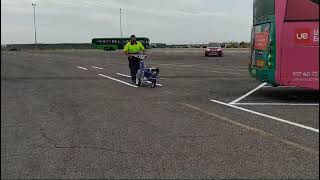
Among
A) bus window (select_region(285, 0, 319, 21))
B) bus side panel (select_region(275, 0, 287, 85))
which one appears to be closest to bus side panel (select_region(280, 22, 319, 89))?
bus window (select_region(285, 0, 319, 21))

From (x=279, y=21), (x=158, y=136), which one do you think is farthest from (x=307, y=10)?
(x=279, y=21)

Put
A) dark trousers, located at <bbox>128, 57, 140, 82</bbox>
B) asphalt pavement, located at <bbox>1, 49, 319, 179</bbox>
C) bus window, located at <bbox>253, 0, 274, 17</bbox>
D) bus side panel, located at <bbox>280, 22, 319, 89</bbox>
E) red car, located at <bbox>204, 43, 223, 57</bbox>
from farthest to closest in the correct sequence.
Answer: red car, located at <bbox>204, 43, 223, 57</bbox> → dark trousers, located at <bbox>128, 57, 140, 82</bbox> → bus window, located at <bbox>253, 0, 274, 17</bbox> → asphalt pavement, located at <bbox>1, 49, 319, 179</bbox> → bus side panel, located at <bbox>280, 22, 319, 89</bbox>

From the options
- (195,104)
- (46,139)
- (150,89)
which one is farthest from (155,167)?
(150,89)

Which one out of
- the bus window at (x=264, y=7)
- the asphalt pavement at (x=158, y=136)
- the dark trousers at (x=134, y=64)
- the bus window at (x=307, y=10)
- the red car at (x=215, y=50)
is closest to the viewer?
the bus window at (x=307, y=10)

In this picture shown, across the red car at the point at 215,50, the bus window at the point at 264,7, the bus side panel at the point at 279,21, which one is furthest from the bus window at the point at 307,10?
the red car at the point at 215,50

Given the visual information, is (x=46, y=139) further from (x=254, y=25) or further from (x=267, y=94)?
(x=267, y=94)

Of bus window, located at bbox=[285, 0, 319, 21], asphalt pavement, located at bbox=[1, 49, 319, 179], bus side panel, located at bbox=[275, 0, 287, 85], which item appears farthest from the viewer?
bus side panel, located at bbox=[275, 0, 287, 85]

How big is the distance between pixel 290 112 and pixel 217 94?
410 centimetres

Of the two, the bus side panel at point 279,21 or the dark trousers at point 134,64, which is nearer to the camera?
the bus side panel at point 279,21

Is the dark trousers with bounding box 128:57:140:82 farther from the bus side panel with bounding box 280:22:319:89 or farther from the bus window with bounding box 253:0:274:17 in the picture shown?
the bus side panel with bounding box 280:22:319:89

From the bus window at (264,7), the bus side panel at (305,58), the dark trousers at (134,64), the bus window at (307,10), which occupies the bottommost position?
the dark trousers at (134,64)

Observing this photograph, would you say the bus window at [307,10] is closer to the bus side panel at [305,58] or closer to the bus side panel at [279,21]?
the bus side panel at [305,58]

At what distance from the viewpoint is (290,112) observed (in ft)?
34.3

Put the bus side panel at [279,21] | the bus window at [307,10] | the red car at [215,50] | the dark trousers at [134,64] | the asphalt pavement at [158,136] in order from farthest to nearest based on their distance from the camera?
the red car at [215,50] < the dark trousers at [134,64] < the bus side panel at [279,21] < the asphalt pavement at [158,136] < the bus window at [307,10]
